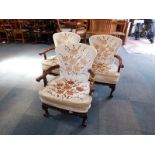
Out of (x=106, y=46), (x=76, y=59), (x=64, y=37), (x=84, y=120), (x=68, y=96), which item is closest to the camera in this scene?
(x=68, y=96)

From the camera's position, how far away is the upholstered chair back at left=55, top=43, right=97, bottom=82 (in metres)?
1.83

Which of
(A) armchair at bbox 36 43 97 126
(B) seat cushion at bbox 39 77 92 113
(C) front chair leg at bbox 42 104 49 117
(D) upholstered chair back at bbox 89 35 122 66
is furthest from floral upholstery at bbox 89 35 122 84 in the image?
(C) front chair leg at bbox 42 104 49 117

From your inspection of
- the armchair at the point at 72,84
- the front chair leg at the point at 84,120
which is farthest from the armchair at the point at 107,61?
the front chair leg at the point at 84,120

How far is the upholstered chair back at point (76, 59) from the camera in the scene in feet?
6.02

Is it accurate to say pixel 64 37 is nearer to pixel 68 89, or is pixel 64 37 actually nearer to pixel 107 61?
pixel 107 61

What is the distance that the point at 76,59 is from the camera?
73.4 inches

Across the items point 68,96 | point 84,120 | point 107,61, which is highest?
point 107,61

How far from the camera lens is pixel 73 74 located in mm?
1934

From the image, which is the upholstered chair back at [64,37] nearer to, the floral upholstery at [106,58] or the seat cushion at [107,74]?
the floral upholstery at [106,58]

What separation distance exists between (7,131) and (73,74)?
3.47 feet

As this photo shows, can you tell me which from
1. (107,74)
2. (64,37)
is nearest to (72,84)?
(107,74)

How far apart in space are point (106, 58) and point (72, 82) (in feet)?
2.75
